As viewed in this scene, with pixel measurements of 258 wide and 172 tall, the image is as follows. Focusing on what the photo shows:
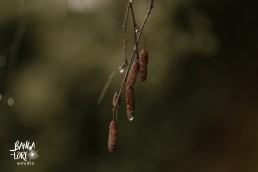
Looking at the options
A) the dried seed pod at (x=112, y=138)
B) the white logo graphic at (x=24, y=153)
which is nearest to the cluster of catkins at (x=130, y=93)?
the dried seed pod at (x=112, y=138)

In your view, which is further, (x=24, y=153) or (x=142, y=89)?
(x=142, y=89)

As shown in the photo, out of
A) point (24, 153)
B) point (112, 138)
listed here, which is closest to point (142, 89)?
point (24, 153)

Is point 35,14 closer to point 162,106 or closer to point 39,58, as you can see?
point 39,58

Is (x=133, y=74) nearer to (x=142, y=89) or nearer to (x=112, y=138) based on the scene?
(x=112, y=138)

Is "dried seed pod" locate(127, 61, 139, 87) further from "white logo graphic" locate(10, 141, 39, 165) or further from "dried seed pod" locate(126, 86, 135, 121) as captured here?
"white logo graphic" locate(10, 141, 39, 165)

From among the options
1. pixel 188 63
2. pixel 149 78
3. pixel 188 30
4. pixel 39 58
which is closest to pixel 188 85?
pixel 188 63

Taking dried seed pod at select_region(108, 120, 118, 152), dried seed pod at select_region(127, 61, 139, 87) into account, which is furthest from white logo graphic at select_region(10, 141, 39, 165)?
dried seed pod at select_region(127, 61, 139, 87)
